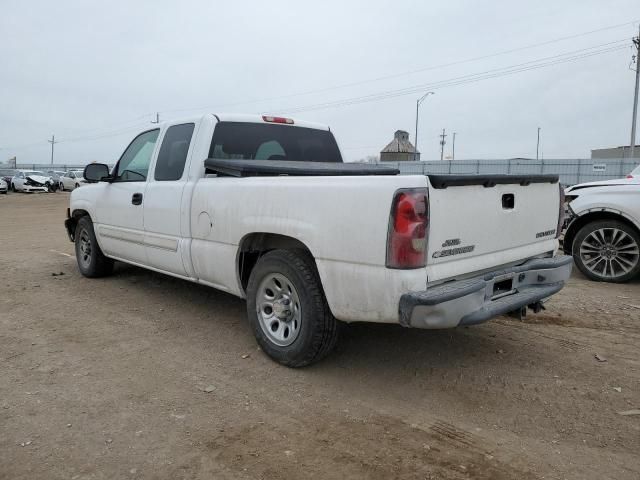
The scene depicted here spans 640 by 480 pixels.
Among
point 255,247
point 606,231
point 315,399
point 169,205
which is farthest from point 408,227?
point 606,231

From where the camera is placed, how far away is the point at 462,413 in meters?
3.12

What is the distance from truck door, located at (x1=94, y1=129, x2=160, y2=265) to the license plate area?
136 inches

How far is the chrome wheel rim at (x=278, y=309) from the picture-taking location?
368 centimetres

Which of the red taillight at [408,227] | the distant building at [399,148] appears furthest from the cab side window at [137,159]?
the distant building at [399,148]

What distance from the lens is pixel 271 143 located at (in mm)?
5039

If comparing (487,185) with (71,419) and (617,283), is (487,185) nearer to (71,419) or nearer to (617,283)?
(71,419)

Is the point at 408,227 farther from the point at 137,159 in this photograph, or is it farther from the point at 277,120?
the point at 137,159

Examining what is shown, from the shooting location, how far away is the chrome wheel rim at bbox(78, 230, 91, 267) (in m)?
6.66

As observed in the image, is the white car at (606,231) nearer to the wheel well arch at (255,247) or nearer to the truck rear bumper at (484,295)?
the truck rear bumper at (484,295)

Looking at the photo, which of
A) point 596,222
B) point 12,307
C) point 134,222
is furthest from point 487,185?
point 12,307

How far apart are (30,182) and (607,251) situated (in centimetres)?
3466

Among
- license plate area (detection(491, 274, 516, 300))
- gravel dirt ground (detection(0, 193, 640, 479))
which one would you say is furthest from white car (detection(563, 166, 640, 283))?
license plate area (detection(491, 274, 516, 300))

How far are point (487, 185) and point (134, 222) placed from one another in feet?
11.9

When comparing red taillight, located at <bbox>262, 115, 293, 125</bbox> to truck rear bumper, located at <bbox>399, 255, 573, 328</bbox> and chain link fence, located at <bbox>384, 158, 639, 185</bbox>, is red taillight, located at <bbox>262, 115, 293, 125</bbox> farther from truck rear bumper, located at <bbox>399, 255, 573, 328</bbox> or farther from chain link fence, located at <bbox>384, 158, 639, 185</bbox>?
chain link fence, located at <bbox>384, 158, 639, 185</bbox>
